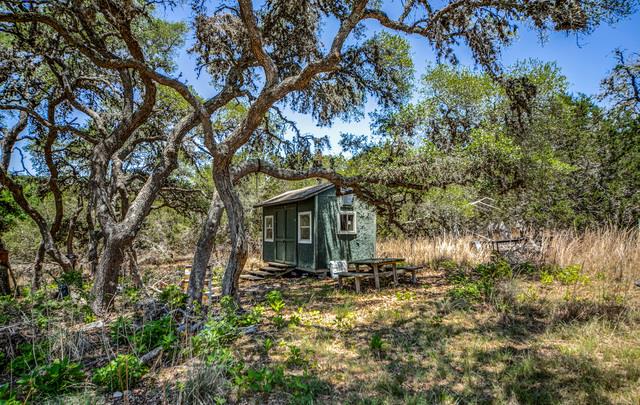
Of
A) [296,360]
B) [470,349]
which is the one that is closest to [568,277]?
[470,349]

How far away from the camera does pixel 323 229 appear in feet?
38.0

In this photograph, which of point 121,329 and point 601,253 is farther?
point 601,253

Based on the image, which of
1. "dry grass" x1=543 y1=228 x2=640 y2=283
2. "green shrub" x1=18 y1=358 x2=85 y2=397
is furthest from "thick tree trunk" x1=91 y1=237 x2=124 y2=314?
"dry grass" x1=543 y1=228 x2=640 y2=283

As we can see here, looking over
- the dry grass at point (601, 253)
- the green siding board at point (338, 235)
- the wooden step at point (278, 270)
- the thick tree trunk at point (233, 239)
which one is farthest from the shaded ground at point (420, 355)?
the wooden step at point (278, 270)

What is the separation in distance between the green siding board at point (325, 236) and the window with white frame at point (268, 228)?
1.19m

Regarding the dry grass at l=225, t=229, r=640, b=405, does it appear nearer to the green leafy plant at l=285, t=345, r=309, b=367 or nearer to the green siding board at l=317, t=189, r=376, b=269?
the green leafy plant at l=285, t=345, r=309, b=367

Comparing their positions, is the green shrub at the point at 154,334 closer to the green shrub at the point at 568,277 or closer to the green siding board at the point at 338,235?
the green shrub at the point at 568,277

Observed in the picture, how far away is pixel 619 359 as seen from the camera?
3676 millimetres

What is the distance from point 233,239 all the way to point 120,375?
254cm

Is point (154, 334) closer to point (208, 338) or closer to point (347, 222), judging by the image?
point (208, 338)

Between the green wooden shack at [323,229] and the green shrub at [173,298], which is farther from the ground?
the green wooden shack at [323,229]

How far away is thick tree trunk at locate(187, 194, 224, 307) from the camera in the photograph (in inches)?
223

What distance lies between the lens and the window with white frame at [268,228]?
573 inches

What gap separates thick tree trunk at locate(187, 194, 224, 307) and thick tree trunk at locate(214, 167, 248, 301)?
47 cm
